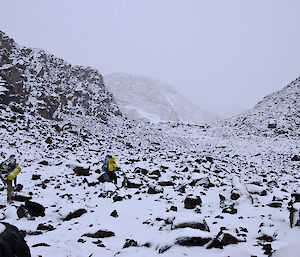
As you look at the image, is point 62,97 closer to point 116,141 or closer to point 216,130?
point 116,141

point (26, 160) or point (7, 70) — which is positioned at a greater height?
point (7, 70)

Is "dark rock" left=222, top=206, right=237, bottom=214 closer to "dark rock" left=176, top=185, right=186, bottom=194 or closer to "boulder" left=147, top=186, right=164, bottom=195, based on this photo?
"dark rock" left=176, top=185, right=186, bottom=194

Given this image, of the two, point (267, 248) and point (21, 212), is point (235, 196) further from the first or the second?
point (21, 212)

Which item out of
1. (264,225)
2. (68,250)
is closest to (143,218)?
(68,250)

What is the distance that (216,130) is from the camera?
32.5 meters

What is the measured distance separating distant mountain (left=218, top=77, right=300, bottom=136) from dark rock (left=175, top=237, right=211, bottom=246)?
2544 cm

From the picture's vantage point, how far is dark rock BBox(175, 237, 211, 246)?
489 cm

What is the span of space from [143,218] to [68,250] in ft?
9.10

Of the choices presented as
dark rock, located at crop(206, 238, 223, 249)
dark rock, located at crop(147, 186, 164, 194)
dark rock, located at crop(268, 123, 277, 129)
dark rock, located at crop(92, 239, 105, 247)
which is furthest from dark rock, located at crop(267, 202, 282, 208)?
dark rock, located at crop(268, 123, 277, 129)

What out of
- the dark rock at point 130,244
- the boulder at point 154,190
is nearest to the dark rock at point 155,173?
the boulder at point 154,190

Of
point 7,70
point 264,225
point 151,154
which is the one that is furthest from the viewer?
point 7,70

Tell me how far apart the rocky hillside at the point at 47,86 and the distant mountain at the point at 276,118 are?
1717 centimetres

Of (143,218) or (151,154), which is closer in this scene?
(143,218)

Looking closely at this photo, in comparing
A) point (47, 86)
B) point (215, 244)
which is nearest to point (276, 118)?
point (47, 86)
